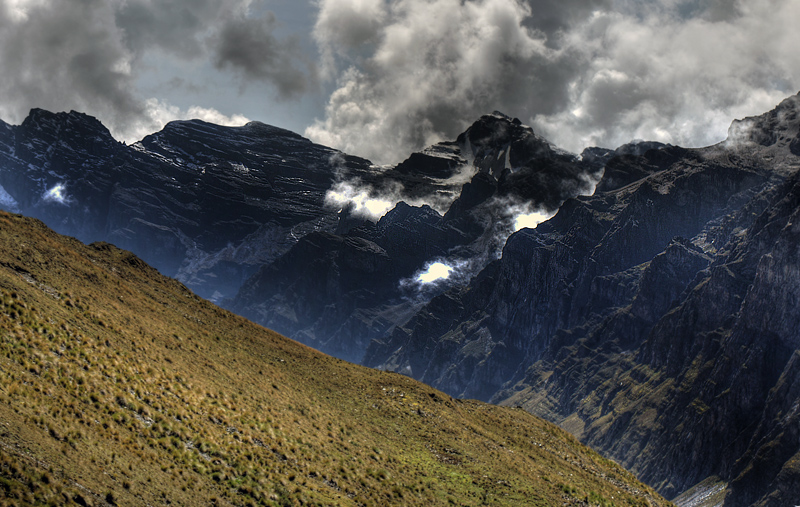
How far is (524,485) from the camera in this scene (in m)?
61.5

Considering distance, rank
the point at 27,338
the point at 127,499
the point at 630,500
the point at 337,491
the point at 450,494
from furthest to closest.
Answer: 1. the point at 630,500
2. the point at 450,494
3. the point at 337,491
4. the point at 27,338
5. the point at 127,499

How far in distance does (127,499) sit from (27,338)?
17003mm

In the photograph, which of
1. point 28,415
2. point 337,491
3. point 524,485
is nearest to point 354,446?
point 337,491

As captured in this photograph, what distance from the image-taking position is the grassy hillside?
35.1 meters

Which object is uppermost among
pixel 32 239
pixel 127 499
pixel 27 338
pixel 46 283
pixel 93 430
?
pixel 32 239

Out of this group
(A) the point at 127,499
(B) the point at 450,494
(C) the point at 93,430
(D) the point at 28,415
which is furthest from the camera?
(B) the point at 450,494

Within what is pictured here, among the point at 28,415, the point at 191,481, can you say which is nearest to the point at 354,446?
the point at 191,481

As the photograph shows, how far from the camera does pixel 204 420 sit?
47.1m

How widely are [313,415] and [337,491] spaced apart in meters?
15.6

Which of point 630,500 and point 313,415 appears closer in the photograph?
point 313,415

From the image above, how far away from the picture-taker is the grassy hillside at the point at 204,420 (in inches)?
1380

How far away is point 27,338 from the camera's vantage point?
43312 millimetres

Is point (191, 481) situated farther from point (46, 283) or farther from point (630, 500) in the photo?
point (630, 500)

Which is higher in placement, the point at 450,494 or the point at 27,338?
the point at 27,338
